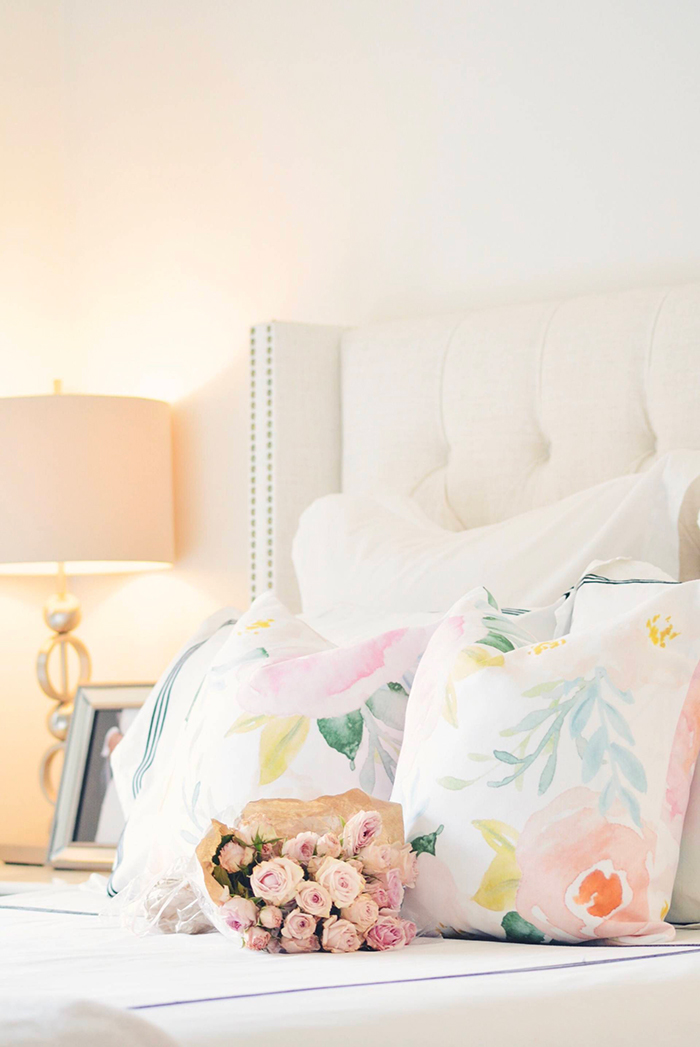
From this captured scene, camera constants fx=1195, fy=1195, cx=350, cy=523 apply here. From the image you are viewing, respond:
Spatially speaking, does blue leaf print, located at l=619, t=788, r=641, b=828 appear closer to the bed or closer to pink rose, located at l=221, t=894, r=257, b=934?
the bed

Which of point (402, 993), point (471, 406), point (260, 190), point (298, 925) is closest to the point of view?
point (402, 993)

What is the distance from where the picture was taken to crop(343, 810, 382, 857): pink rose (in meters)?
0.95

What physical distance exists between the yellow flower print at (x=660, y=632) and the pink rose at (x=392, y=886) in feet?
0.97

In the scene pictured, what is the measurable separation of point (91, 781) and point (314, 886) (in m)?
1.20

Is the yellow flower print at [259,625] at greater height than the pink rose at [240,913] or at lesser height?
greater

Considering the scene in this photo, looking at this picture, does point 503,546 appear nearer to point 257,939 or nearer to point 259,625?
point 259,625

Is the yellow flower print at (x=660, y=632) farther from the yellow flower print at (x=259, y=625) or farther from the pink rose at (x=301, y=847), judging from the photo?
the yellow flower print at (x=259, y=625)

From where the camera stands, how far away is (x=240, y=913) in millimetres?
929

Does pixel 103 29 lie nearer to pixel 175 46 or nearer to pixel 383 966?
pixel 175 46

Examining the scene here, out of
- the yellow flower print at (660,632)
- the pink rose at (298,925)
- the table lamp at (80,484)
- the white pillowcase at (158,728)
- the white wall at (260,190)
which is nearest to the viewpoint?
the pink rose at (298,925)

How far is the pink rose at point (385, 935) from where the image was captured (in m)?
0.92

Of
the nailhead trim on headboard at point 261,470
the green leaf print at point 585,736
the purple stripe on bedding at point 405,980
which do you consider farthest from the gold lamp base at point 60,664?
the purple stripe on bedding at point 405,980

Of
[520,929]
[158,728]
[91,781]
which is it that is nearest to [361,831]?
[520,929]

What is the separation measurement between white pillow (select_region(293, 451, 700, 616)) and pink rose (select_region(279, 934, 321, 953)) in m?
0.65
